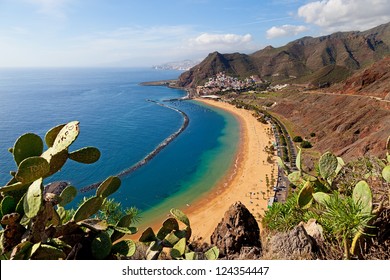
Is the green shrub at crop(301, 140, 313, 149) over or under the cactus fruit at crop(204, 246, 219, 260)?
under

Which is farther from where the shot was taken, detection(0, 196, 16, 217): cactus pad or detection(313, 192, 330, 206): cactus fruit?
detection(313, 192, 330, 206): cactus fruit

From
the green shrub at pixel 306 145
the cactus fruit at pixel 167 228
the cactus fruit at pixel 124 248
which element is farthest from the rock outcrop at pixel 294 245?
the green shrub at pixel 306 145

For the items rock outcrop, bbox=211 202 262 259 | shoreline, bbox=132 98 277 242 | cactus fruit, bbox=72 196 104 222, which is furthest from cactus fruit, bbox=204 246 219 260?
shoreline, bbox=132 98 277 242

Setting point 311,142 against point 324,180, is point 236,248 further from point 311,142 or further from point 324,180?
point 311,142

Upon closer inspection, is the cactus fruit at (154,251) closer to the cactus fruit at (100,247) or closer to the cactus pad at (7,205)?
the cactus fruit at (100,247)

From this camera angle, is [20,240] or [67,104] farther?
[67,104]

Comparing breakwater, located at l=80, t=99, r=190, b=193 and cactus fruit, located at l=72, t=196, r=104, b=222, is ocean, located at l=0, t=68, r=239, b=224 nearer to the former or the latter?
breakwater, located at l=80, t=99, r=190, b=193

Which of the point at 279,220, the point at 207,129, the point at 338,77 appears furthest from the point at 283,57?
the point at 279,220
